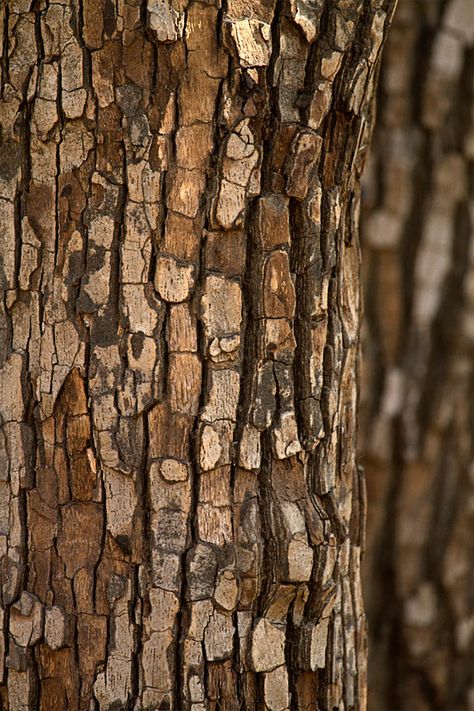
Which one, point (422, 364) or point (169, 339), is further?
point (422, 364)

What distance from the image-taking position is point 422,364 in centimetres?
266

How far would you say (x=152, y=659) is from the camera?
1.40 metres

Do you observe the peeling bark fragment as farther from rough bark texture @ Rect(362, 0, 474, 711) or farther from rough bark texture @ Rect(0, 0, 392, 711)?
rough bark texture @ Rect(362, 0, 474, 711)

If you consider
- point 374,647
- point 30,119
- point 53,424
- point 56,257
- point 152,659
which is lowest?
point 374,647

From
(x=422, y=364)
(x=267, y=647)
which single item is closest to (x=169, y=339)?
(x=267, y=647)

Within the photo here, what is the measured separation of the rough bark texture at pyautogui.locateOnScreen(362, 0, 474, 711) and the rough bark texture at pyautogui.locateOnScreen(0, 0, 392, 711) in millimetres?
1212

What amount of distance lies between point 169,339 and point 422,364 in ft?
4.80

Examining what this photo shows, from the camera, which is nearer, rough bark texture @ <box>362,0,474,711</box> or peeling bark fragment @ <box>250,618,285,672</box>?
peeling bark fragment @ <box>250,618,285,672</box>

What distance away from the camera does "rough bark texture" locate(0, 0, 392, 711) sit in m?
1.34

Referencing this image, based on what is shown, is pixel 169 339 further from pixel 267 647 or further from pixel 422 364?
pixel 422 364

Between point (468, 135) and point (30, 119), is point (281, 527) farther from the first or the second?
point (468, 135)

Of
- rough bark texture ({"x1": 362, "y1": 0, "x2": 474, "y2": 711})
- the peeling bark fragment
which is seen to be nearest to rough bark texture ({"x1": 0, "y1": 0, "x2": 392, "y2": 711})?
the peeling bark fragment

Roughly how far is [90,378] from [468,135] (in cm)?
168

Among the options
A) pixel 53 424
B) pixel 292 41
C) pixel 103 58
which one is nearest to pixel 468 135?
pixel 292 41
